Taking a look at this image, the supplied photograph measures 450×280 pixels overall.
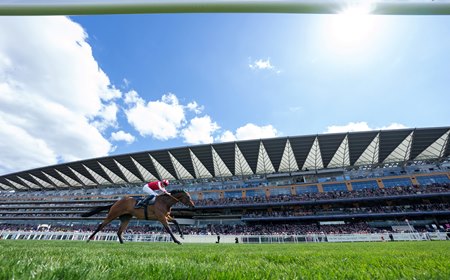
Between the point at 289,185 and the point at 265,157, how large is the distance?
26.4 ft

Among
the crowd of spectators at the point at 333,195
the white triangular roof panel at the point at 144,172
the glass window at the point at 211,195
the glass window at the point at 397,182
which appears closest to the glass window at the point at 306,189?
the crowd of spectators at the point at 333,195

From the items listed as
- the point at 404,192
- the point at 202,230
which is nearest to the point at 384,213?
the point at 404,192

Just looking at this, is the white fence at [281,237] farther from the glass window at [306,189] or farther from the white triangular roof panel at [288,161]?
the glass window at [306,189]

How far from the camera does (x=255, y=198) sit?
43750 mm

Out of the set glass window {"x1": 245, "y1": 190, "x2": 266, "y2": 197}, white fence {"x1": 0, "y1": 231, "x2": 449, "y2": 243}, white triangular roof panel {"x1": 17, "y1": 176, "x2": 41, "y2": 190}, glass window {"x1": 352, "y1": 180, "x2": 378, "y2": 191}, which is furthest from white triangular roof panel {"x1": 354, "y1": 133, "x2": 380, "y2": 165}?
white triangular roof panel {"x1": 17, "y1": 176, "x2": 41, "y2": 190}

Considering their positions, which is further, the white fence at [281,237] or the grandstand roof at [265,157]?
the grandstand roof at [265,157]

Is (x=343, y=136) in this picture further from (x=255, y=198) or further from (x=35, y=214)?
(x=35, y=214)

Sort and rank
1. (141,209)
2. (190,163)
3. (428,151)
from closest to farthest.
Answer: (141,209) → (428,151) → (190,163)

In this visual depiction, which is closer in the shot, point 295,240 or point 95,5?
point 95,5

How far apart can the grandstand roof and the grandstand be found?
0.70 feet

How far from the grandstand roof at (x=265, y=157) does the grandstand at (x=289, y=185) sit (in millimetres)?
212

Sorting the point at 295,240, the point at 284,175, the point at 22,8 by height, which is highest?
the point at 284,175

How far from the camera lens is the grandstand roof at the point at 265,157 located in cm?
3816

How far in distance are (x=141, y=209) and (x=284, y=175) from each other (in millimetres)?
45589
